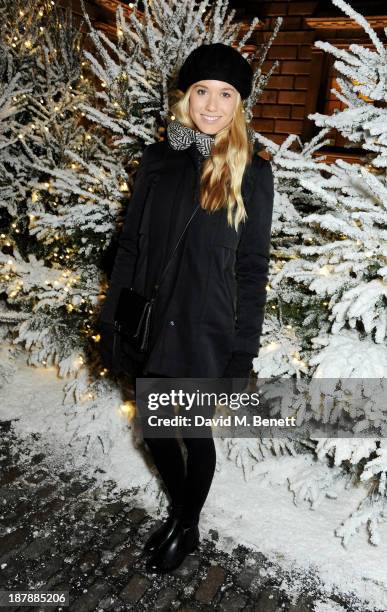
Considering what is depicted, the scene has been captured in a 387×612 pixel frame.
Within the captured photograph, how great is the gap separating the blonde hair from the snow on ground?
1.82 m

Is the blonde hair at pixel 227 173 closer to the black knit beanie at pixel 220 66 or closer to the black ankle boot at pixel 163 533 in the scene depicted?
the black knit beanie at pixel 220 66

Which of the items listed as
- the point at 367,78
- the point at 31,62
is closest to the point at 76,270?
the point at 31,62

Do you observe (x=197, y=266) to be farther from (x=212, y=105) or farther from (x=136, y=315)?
(x=212, y=105)

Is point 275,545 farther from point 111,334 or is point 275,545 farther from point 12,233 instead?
point 12,233

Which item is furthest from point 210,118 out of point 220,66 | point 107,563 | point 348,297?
point 107,563

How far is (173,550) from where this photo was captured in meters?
2.29

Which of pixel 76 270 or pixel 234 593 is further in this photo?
pixel 76 270

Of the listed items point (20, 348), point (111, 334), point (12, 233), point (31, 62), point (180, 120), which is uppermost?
point (31, 62)

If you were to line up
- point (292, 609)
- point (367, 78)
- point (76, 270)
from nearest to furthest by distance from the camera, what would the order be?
point (292, 609) < point (367, 78) < point (76, 270)

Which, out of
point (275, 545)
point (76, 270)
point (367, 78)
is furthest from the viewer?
point (76, 270)

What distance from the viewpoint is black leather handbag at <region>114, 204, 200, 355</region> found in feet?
6.50

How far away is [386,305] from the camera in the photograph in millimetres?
2215

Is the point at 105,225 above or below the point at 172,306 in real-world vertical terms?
above

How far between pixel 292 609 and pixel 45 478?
1657 millimetres
